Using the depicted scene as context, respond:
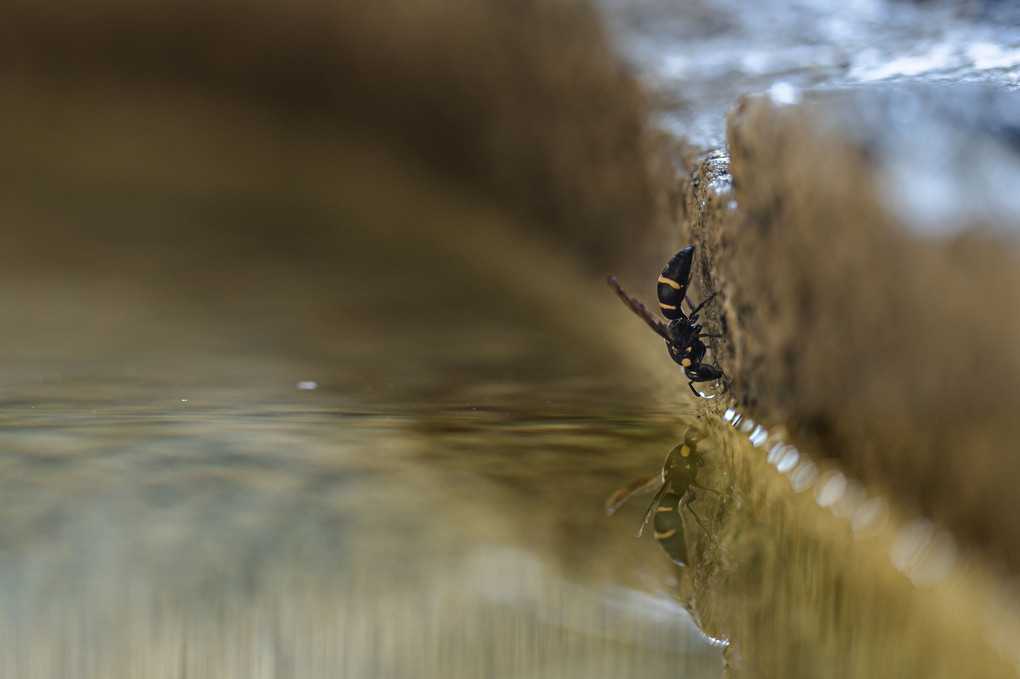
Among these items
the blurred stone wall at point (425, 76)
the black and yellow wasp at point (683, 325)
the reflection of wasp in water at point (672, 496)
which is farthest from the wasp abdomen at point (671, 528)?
the blurred stone wall at point (425, 76)

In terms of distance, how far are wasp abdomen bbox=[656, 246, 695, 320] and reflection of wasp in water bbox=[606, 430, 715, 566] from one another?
12 centimetres

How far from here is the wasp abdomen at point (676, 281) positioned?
0.57m

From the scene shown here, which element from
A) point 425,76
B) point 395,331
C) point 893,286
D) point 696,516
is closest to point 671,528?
point 696,516

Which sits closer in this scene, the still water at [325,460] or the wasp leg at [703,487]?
the still water at [325,460]

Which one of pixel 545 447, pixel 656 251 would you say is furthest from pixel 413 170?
pixel 545 447

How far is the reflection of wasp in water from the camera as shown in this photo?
407 mm

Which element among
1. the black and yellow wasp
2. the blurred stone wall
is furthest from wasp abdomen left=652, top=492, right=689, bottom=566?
the blurred stone wall

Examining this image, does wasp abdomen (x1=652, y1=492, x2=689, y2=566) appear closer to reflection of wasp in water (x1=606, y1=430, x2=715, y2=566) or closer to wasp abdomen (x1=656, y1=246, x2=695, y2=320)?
reflection of wasp in water (x1=606, y1=430, x2=715, y2=566)

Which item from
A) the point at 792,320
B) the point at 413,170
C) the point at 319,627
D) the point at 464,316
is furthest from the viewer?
the point at 413,170

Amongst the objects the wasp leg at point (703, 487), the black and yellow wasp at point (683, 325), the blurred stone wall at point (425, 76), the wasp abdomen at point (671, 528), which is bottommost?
the wasp abdomen at point (671, 528)

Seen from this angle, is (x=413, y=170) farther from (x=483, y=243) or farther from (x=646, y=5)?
(x=646, y=5)

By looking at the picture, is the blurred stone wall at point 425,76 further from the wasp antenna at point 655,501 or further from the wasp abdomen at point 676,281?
the wasp antenna at point 655,501

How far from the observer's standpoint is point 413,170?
1.15 m

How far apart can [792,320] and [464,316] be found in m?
0.41
